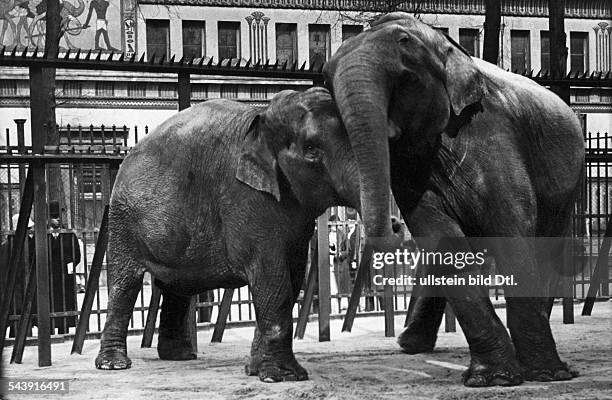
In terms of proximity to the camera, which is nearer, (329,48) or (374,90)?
(374,90)

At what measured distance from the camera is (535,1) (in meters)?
33.8

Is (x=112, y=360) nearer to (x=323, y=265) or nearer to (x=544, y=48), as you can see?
(x=323, y=265)

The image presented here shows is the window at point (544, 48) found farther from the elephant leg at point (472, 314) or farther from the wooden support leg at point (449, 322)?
the elephant leg at point (472, 314)

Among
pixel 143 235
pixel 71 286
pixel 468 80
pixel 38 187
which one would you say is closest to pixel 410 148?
pixel 468 80

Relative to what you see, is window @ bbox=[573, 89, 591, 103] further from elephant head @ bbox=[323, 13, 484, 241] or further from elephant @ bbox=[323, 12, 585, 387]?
elephant head @ bbox=[323, 13, 484, 241]

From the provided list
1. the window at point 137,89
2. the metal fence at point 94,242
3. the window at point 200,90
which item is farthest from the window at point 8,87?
the metal fence at point 94,242

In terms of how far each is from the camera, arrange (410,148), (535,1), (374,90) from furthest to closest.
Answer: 1. (535,1)
2. (410,148)
3. (374,90)

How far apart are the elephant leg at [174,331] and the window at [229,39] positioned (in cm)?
2427

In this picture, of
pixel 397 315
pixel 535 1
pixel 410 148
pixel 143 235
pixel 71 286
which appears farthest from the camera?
pixel 535 1

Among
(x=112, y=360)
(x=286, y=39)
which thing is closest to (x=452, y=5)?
(x=286, y=39)

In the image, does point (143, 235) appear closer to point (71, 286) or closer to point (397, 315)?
point (71, 286)

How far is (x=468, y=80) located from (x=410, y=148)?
63 cm

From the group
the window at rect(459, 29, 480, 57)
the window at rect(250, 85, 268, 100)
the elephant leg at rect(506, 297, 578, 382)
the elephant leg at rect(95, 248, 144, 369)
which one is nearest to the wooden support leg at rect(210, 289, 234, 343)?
the elephant leg at rect(95, 248, 144, 369)

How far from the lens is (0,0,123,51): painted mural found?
30.8m
